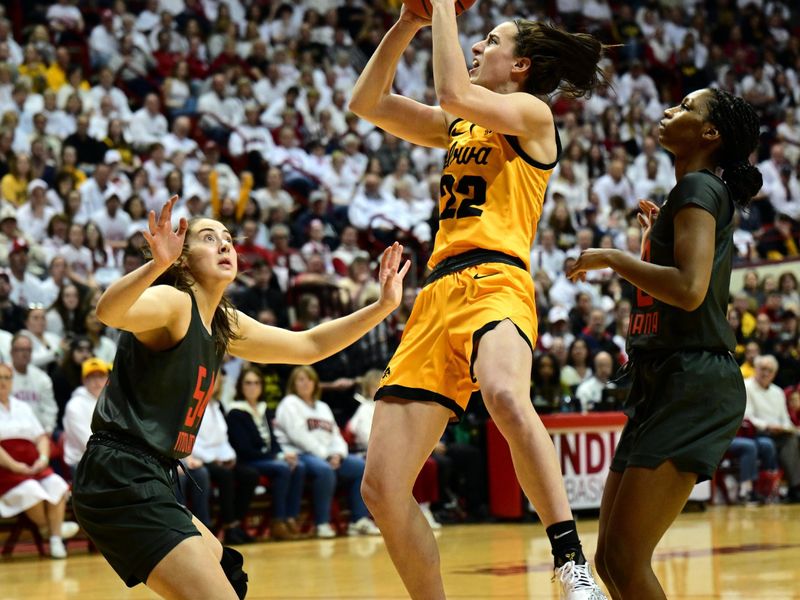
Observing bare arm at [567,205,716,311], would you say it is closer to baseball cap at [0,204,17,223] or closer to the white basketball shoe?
the white basketball shoe

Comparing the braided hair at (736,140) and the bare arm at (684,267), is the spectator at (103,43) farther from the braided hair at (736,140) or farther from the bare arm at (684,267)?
the bare arm at (684,267)

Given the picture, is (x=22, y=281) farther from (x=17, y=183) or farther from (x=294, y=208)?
(x=294, y=208)

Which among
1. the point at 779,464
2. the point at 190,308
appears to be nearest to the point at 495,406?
the point at 190,308

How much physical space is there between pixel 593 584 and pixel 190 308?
158cm

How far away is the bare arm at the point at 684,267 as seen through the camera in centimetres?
396

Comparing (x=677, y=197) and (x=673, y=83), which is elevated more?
(x=673, y=83)

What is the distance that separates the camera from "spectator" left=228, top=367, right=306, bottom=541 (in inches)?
425

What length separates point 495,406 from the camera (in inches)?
168

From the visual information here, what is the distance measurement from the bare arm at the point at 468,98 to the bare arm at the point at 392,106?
1.34 ft

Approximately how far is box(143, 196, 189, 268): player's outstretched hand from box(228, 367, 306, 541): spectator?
689 cm

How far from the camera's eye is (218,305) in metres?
4.66

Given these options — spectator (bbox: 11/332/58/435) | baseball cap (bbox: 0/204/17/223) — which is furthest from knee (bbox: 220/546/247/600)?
baseball cap (bbox: 0/204/17/223)

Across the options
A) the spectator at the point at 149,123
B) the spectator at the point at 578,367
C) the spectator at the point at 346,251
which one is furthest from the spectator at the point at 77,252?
the spectator at the point at 578,367

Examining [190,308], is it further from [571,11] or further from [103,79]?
[571,11]
